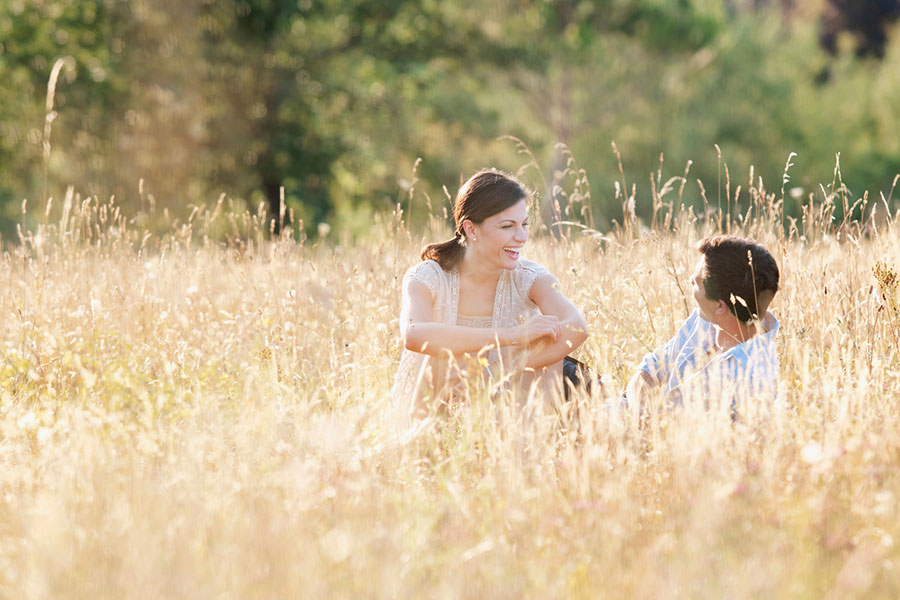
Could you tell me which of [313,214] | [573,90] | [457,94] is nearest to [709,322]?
[313,214]

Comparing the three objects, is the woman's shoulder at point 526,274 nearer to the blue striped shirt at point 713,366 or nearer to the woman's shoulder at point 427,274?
the woman's shoulder at point 427,274

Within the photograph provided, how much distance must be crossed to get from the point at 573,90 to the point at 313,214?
6.76 meters

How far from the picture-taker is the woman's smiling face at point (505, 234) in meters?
3.89

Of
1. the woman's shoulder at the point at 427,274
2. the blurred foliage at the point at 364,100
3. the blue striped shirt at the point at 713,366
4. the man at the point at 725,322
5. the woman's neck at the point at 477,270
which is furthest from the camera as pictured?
the blurred foliage at the point at 364,100

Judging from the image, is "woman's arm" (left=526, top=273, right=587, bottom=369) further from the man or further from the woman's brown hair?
the woman's brown hair

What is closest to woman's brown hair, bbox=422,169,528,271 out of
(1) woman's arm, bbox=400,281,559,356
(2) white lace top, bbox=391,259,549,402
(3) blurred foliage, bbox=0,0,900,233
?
(2) white lace top, bbox=391,259,549,402

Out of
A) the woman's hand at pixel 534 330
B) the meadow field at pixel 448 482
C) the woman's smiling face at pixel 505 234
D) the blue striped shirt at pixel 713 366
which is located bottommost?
the meadow field at pixel 448 482

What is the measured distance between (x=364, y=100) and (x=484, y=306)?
36.3 feet

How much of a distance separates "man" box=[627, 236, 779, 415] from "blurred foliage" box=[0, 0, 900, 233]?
739 cm

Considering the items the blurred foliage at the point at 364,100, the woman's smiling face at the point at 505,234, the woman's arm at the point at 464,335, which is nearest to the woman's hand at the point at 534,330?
the woman's arm at the point at 464,335

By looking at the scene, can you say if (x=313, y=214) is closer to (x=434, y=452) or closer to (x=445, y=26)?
(x=445, y=26)

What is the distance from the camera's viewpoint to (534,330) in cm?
360

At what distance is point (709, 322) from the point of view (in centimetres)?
368

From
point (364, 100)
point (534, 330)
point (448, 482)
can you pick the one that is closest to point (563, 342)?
point (534, 330)
